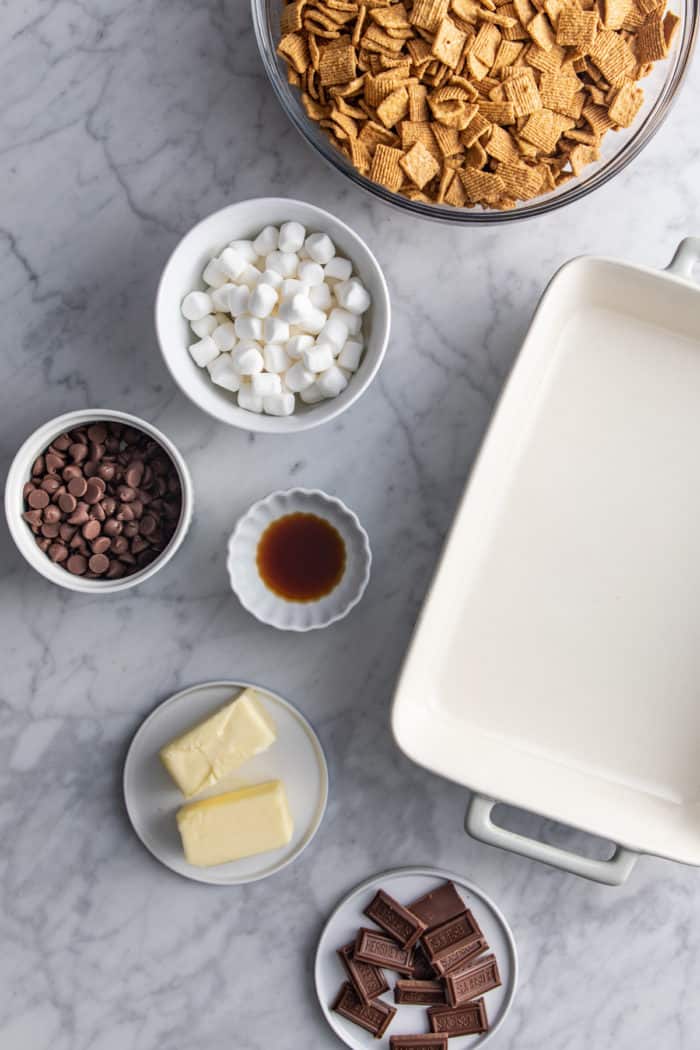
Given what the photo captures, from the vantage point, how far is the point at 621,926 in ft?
4.70

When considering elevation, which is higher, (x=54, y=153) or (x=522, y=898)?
(x=54, y=153)

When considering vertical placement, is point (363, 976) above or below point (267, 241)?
below

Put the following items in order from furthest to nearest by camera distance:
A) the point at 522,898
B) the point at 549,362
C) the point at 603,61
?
1. the point at 522,898
2. the point at 549,362
3. the point at 603,61

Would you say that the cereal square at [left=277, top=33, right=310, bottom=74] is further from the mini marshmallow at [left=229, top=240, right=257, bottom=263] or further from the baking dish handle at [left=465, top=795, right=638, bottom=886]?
the baking dish handle at [left=465, top=795, right=638, bottom=886]

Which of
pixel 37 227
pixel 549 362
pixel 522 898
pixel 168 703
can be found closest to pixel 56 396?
pixel 37 227

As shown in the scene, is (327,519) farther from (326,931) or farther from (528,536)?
(326,931)

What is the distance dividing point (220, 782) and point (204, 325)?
26.4 inches

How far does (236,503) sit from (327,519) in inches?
5.6

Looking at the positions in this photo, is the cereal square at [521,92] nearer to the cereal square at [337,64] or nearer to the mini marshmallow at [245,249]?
the cereal square at [337,64]

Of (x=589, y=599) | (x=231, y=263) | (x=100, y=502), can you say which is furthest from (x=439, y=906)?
(x=231, y=263)

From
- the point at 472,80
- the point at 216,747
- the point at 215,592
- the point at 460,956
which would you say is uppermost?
the point at 472,80


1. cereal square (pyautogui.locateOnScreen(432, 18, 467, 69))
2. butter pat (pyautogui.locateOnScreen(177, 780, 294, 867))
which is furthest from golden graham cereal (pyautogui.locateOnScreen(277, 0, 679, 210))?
butter pat (pyautogui.locateOnScreen(177, 780, 294, 867))

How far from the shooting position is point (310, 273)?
→ 4.06 ft

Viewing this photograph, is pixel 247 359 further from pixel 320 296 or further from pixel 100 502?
pixel 100 502
